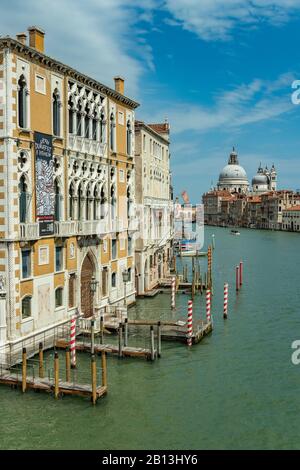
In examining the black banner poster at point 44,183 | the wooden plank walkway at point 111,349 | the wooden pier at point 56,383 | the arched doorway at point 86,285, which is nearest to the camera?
the wooden pier at point 56,383

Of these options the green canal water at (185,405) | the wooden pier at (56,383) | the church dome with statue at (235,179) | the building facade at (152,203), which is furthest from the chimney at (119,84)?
the church dome with statue at (235,179)

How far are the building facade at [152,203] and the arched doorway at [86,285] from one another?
21.5ft

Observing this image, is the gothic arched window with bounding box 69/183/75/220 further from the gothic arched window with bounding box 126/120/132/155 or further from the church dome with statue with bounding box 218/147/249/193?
the church dome with statue with bounding box 218/147/249/193

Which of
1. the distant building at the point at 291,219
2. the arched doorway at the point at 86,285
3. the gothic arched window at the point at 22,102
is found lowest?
the arched doorway at the point at 86,285

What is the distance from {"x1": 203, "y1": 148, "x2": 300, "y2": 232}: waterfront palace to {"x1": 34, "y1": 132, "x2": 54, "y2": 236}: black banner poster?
324 ft

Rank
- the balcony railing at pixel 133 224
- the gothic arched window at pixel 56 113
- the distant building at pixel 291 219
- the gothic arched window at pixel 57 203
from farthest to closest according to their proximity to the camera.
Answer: the distant building at pixel 291 219, the balcony railing at pixel 133 224, the gothic arched window at pixel 57 203, the gothic arched window at pixel 56 113

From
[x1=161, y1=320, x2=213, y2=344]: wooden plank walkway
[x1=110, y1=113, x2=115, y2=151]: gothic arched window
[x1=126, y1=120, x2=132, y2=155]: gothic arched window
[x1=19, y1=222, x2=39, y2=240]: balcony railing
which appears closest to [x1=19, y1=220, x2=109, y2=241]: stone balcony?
[x1=19, y1=222, x2=39, y2=240]: balcony railing

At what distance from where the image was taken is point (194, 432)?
11.9m

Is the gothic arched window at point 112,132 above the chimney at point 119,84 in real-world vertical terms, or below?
below

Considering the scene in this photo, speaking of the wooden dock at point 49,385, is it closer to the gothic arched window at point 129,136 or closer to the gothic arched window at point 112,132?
the gothic arched window at point 112,132

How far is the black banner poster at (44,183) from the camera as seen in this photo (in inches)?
618

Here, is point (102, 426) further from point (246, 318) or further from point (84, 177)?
point (246, 318)
